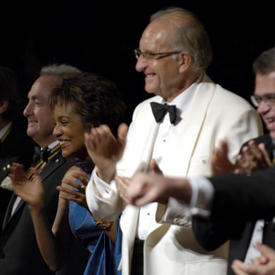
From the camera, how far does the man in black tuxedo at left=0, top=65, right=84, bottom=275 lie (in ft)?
9.91

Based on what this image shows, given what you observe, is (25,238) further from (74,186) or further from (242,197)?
(242,197)

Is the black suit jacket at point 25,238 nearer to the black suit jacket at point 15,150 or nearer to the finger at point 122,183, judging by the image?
the black suit jacket at point 15,150

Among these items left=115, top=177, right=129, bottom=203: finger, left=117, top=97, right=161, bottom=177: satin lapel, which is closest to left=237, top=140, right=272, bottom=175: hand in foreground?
left=115, top=177, right=129, bottom=203: finger

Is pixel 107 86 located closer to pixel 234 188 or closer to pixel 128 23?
pixel 128 23

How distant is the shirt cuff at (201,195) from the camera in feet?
4.65

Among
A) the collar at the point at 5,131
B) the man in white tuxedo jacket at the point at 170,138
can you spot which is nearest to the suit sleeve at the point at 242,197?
the man in white tuxedo jacket at the point at 170,138

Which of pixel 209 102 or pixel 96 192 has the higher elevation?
pixel 209 102

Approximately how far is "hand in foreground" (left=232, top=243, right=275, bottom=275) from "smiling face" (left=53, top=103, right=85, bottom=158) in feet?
4.60

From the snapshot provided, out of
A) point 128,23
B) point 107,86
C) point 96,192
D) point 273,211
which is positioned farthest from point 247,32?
point 273,211

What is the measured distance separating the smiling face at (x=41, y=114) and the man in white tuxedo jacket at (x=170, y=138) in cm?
63

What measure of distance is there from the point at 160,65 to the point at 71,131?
604 mm

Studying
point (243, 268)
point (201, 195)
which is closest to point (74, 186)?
point (243, 268)

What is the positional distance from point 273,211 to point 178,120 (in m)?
1.11

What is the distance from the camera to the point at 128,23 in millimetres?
4566
